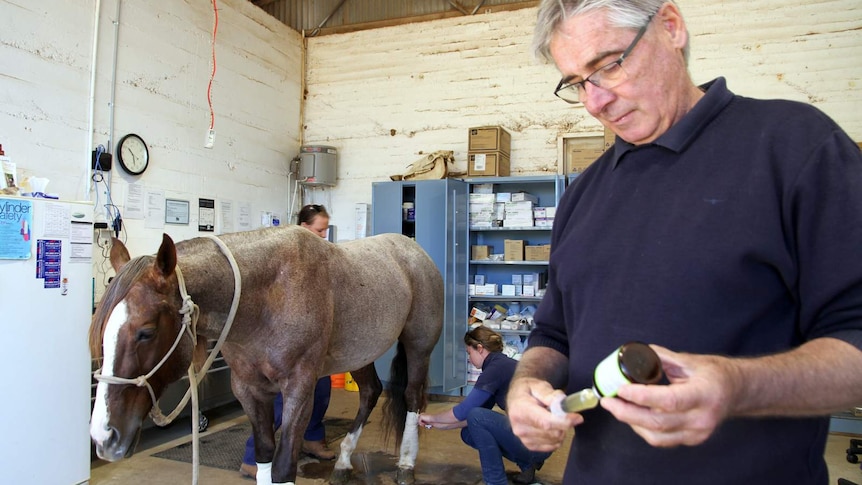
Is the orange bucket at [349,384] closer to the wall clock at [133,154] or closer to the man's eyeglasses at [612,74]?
the wall clock at [133,154]

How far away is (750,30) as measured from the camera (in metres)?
5.12

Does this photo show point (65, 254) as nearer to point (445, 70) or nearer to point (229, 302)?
point (229, 302)

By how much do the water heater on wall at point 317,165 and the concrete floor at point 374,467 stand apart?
10.1 feet

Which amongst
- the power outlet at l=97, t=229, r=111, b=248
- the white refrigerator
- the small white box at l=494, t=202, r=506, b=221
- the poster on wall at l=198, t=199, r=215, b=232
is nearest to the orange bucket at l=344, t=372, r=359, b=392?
the poster on wall at l=198, t=199, r=215, b=232

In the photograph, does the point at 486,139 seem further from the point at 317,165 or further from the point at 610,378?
the point at 610,378

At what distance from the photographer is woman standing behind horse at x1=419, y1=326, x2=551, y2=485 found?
289 cm

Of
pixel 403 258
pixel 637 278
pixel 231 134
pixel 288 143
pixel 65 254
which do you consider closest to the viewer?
pixel 637 278

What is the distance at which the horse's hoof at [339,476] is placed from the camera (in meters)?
3.25

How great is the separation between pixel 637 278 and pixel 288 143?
610 cm

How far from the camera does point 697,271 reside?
72 centimetres

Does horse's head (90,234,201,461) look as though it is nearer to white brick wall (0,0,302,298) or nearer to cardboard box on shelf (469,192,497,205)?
white brick wall (0,0,302,298)

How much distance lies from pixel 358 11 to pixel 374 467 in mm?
5289

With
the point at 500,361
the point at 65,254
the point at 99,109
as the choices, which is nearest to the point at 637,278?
the point at 500,361

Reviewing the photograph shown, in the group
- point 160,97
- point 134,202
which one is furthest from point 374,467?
point 160,97
